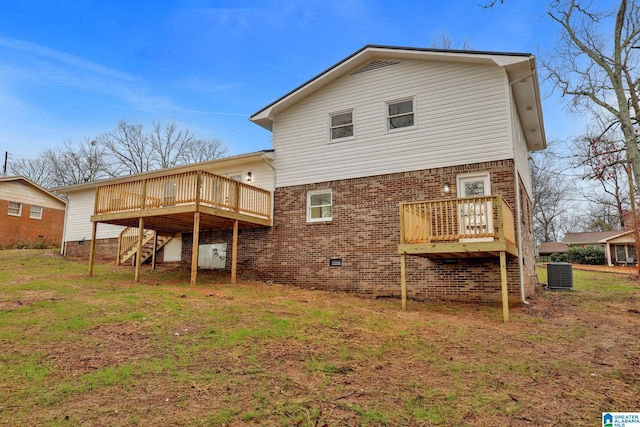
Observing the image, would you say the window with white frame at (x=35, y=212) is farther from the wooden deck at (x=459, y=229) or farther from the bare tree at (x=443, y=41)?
the bare tree at (x=443, y=41)

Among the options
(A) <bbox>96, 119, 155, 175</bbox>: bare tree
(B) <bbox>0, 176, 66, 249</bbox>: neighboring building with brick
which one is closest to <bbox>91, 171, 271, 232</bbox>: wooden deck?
(B) <bbox>0, 176, 66, 249</bbox>: neighboring building with brick

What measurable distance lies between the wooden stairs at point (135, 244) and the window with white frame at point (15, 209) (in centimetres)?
1334

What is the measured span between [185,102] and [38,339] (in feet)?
97.1

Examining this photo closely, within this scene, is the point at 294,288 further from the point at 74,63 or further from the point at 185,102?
the point at 185,102

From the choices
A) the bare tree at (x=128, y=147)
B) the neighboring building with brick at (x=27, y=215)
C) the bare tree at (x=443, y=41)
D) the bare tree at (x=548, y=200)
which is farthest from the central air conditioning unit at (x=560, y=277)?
the bare tree at (x=128, y=147)

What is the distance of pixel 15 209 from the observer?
2475 cm

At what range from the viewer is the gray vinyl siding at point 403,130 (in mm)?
10430

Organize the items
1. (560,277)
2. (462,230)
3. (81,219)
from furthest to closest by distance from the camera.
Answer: (81,219)
(560,277)
(462,230)

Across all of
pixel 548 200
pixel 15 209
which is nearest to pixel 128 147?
pixel 15 209

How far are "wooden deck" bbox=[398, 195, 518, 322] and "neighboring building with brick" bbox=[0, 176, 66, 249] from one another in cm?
2537

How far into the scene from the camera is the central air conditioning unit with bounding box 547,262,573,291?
577 inches

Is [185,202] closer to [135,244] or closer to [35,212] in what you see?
[135,244]

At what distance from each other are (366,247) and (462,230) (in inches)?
141

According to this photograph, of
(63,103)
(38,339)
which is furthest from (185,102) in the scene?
(38,339)
